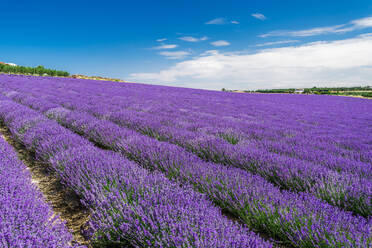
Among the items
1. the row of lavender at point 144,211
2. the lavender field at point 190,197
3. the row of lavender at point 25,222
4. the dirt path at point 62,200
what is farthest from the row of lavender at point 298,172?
the row of lavender at point 25,222

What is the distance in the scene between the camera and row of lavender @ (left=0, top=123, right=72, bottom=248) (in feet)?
3.43

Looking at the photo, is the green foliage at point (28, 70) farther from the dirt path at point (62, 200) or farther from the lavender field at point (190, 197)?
the lavender field at point (190, 197)

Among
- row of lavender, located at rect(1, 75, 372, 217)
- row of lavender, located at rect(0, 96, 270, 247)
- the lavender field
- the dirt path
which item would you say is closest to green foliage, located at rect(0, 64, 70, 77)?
the dirt path

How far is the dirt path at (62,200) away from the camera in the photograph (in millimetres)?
1806

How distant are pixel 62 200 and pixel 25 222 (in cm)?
114

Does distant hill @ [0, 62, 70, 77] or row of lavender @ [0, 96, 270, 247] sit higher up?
distant hill @ [0, 62, 70, 77]

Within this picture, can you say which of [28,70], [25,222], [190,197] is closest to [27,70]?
[28,70]

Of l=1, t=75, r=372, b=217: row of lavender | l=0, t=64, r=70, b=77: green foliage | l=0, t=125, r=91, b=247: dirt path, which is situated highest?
l=0, t=64, r=70, b=77: green foliage

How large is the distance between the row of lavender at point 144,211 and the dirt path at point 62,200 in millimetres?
216

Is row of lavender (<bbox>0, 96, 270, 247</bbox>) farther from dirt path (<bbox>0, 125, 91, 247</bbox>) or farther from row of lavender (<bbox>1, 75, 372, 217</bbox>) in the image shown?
row of lavender (<bbox>1, 75, 372, 217</bbox>)

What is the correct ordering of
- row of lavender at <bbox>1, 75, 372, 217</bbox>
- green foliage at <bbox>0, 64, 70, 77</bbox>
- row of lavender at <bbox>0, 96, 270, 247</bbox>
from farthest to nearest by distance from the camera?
1. green foliage at <bbox>0, 64, 70, 77</bbox>
2. row of lavender at <bbox>1, 75, 372, 217</bbox>
3. row of lavender at <bbox>0, 96, 270, 247</bbox>

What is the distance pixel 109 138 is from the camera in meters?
3.46

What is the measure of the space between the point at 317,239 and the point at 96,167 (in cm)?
188

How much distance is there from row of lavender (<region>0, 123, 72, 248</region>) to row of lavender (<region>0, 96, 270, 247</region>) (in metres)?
0.27
